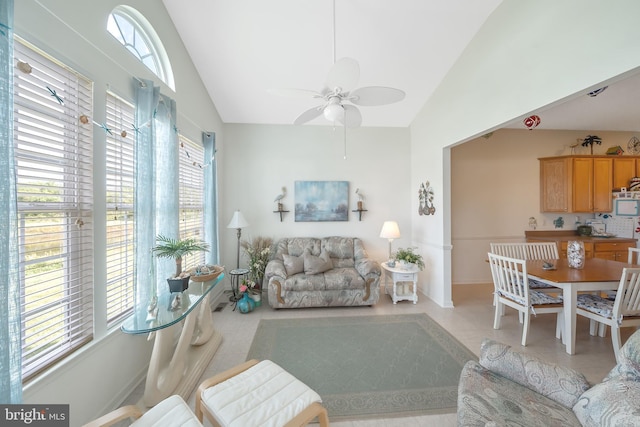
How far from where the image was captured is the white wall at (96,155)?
4.21 ft

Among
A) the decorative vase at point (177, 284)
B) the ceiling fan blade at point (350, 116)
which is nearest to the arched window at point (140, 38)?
the ceiling fan blade at point (350, 116)

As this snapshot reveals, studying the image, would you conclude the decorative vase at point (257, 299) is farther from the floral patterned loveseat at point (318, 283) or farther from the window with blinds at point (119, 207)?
the window with blinds at point (119, 207)

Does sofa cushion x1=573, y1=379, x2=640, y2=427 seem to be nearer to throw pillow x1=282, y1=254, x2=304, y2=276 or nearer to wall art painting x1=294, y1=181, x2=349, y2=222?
throw pillow x1=282, y1=254, x2=304, y2=276

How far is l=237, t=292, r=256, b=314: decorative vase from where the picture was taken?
3383mm

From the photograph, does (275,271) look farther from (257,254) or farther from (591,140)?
(591,140)

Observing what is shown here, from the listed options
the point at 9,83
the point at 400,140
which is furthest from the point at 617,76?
the point at 9,83

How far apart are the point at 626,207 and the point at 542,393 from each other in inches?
199

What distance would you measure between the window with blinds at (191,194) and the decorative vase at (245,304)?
2.68 feet

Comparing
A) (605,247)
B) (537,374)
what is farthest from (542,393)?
(605,247)

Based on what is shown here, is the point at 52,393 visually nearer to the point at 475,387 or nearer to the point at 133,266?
the point at 133,266

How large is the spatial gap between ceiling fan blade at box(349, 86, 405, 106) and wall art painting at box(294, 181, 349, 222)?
2474 mm

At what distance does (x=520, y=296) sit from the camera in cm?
257

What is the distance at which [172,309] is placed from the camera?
1.81 m

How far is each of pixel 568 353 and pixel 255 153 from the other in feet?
16.0
